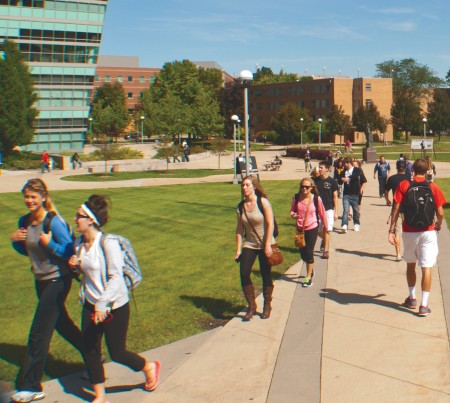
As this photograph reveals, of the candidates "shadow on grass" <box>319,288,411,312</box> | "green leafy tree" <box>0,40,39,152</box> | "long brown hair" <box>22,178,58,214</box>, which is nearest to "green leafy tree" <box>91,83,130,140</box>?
"green leafy tree" <box>0,40,39,152</box>

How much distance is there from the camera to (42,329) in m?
5.06

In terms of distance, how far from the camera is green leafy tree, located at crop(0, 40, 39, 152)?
1874 inches

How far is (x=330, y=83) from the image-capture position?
287ft

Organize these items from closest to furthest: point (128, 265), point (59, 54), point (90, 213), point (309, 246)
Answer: point (90, 213)
point (128, 265)
point (309, 246)
point (59, 54)

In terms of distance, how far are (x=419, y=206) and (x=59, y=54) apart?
59.8 m

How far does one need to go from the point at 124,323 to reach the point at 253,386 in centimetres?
134

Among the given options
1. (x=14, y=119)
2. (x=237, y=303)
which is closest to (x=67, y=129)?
(x=14, y=119)

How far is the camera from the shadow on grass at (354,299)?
7.51 m

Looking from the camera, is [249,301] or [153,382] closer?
[153,382]

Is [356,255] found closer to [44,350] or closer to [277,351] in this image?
[277,351]

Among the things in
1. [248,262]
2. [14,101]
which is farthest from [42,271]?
[14,101]

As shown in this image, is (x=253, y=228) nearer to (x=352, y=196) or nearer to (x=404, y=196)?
(x=404, y=196)

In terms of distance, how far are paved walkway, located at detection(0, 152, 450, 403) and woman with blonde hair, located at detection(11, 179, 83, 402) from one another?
1.03 ft

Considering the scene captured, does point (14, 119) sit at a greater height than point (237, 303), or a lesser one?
greater
